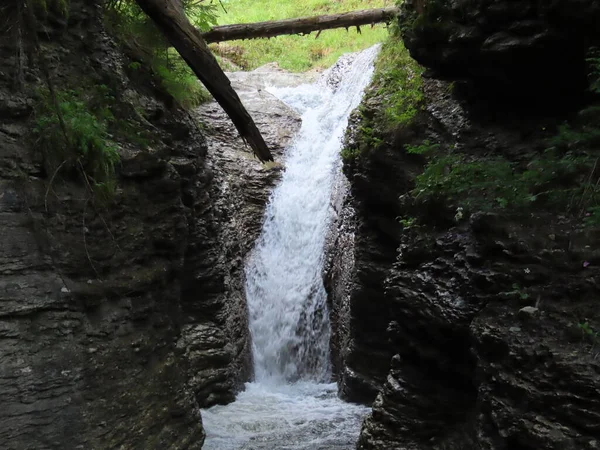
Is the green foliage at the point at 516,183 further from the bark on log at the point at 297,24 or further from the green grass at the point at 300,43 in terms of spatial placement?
the green grass at the point at 300,43

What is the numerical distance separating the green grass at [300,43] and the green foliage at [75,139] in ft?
49.4

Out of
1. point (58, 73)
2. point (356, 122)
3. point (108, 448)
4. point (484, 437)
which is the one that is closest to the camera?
point (484, 437)

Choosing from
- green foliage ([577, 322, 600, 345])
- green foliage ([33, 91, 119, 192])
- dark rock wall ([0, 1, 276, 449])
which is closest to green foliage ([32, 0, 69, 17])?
dark rock wall ([0, 1, 276, 449])

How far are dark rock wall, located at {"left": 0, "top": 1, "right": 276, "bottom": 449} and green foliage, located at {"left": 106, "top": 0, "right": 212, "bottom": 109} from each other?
289 millimetres

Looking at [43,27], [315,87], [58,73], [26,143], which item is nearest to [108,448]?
[26,143]

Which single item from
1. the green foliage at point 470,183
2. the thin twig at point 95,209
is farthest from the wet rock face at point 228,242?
the green foliage at point 470,183

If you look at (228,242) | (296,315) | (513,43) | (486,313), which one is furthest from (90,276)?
(296,315)

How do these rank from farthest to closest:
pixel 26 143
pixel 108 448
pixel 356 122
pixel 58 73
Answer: pixel 356 122 → pixel 58 73 → pixel 108 448 → pixel 26 143

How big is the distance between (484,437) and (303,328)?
676cm

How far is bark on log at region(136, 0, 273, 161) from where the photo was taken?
5.10 metres

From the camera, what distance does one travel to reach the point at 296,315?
10820 mm

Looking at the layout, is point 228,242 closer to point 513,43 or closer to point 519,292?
point 513,43

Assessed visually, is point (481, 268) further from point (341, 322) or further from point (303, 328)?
point (303, 328)

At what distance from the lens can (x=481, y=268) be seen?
4617 millimetres
